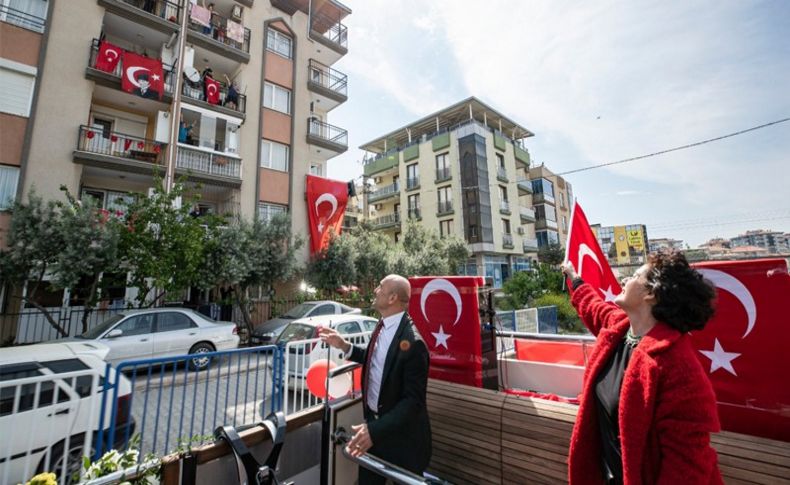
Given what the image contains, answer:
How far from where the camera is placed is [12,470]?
2535mm

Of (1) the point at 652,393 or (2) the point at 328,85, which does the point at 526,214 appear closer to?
(2) the point at 328,85

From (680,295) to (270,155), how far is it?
18.0m

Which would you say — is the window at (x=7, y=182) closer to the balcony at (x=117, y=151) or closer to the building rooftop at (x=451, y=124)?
the balcony at (x=117, y=151)

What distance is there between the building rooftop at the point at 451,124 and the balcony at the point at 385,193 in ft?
18.3

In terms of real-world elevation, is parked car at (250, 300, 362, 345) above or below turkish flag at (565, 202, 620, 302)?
Result: below

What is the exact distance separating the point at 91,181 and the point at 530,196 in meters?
38.9

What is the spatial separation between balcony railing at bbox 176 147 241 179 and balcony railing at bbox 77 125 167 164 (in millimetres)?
791

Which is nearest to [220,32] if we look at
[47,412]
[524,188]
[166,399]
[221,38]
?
[221,38]

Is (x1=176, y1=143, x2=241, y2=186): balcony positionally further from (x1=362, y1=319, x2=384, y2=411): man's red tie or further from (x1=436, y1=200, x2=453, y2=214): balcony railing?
(x1=436, y1=200, x2=453, y2=214): balcony railing

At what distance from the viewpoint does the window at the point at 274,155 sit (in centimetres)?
1689

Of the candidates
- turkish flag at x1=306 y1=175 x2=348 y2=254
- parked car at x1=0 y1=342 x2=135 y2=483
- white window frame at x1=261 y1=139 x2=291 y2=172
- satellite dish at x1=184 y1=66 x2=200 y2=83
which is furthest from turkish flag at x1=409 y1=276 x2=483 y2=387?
satellite dish at x1=184 y1=66 x2=200 y2=83

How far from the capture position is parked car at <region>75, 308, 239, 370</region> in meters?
7.38

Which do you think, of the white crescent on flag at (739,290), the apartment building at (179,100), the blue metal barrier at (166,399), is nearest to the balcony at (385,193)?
the apartment building at (179,100)

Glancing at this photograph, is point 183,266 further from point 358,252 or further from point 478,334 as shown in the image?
point 478,334
